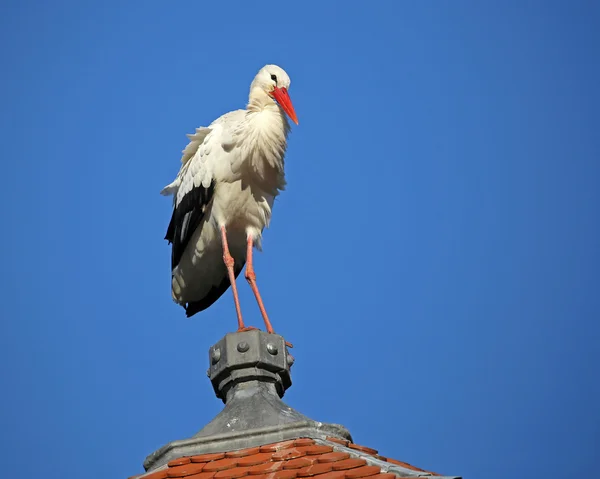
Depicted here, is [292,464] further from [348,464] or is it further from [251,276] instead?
[251,276]

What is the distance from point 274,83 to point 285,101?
0.30 m

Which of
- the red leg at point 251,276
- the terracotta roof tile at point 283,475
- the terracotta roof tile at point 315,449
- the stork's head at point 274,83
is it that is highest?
the stork's head at point 274,83

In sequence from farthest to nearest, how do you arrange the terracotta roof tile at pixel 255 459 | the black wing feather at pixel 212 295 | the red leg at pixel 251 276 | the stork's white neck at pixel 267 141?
the black wing feather at pixel 212 295, the stork's white neck at pixel 267 141, the red leg at pixel 251 276, the terracotta roof tile at pixel 255 459

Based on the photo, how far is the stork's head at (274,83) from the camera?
11.6 meters

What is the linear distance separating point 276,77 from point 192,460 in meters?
5.46

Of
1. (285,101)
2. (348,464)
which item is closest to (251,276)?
(285,101)

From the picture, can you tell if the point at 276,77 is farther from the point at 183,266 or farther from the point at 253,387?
the point at 253,387

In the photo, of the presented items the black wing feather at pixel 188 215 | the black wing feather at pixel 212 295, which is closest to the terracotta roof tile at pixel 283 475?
the black wing feather at pixel 188 215

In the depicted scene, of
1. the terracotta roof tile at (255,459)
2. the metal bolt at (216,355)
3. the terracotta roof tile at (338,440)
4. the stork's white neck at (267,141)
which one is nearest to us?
A: the terracotta roof tile at (255,459)

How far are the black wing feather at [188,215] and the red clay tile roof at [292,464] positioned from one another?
13.8ft

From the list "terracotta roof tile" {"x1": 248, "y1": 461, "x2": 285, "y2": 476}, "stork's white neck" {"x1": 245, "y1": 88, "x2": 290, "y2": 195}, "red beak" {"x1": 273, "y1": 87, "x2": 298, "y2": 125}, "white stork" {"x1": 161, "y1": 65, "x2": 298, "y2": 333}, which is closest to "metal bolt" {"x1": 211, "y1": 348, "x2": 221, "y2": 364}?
"terracotta roof tile" {"x1": 248, "y1": 461, "x2": 285, "y2": 476}

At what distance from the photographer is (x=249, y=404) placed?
7.78 meters

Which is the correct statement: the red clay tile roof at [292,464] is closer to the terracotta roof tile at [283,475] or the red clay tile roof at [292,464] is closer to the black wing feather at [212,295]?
the terracotta roof tile at [283,475]

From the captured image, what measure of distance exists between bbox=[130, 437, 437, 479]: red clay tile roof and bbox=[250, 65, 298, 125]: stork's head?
5105 mm
